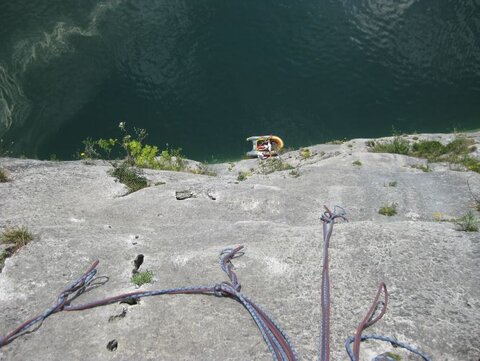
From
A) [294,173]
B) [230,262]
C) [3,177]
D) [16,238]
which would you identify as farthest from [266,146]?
[16,238]

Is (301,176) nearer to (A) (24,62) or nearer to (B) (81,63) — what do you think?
(B) (81,63)

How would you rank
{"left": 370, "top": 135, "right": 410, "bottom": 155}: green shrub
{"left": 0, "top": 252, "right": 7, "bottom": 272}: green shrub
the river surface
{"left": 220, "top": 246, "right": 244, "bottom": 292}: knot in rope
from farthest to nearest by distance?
the river surface → {"left": 370, "top": 135, "right": 410, "bottom": 155}: green shrub → {"left": 0, "top": 252, "right": 7, "bottom": 272}: green shrub → {"left": 220, "top": 246, "right": 244, "bottom": 292}: knot in rope

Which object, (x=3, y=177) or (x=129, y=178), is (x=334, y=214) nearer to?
(x=129, y=178)

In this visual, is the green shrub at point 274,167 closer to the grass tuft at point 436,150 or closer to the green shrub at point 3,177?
the grass tuft at point 436,150

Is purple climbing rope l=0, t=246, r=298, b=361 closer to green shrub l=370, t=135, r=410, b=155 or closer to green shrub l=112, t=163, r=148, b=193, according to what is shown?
green shrub l=112, t=163, r=148, b=193

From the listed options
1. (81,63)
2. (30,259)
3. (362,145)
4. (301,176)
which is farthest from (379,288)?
(81,63)

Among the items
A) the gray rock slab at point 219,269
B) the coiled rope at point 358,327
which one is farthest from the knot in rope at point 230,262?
the coiled rope at point 358,327

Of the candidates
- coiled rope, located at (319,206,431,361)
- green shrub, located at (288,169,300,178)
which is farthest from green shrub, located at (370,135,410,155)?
coiled rope, located at (319,206,431,361)
